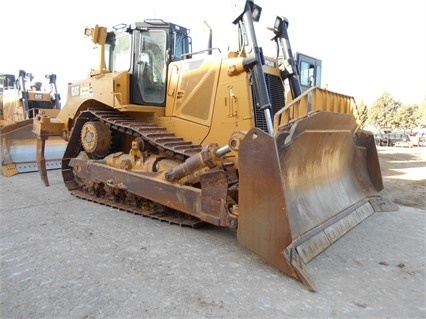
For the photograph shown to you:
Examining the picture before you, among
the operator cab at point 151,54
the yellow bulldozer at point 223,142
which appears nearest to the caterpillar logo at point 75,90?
the yellow bulldozer at point 223,142

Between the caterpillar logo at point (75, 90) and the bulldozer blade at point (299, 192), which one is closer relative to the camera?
the bulldozer blade at point (299, 192)

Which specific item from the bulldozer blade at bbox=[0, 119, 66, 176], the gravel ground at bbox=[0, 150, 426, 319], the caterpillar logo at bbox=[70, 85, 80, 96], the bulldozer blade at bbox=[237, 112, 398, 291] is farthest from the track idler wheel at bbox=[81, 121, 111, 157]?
the bulldozer blade at bbox=[0, 119, 66, 176]

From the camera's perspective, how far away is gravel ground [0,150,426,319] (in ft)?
7.99

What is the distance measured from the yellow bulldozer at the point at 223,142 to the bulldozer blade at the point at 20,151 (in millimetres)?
2342

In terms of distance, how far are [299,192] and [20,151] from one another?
7.51m

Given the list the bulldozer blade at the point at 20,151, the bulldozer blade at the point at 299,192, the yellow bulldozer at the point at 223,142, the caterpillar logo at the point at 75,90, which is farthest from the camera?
the bulldozer blade at the point at 20,151

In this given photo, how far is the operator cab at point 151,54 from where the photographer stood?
5.22 meters

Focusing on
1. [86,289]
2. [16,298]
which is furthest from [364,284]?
[16,298]

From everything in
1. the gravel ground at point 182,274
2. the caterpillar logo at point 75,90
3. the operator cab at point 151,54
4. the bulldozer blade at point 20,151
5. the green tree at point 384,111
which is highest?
the green tree at point 384,111

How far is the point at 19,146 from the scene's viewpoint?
28.1ft

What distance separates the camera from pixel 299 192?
12.0 feet

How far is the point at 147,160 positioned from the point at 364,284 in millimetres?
3015

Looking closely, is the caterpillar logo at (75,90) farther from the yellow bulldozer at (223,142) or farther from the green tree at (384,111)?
the green tree at (384,111)

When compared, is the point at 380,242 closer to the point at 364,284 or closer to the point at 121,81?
the point at 364,284
